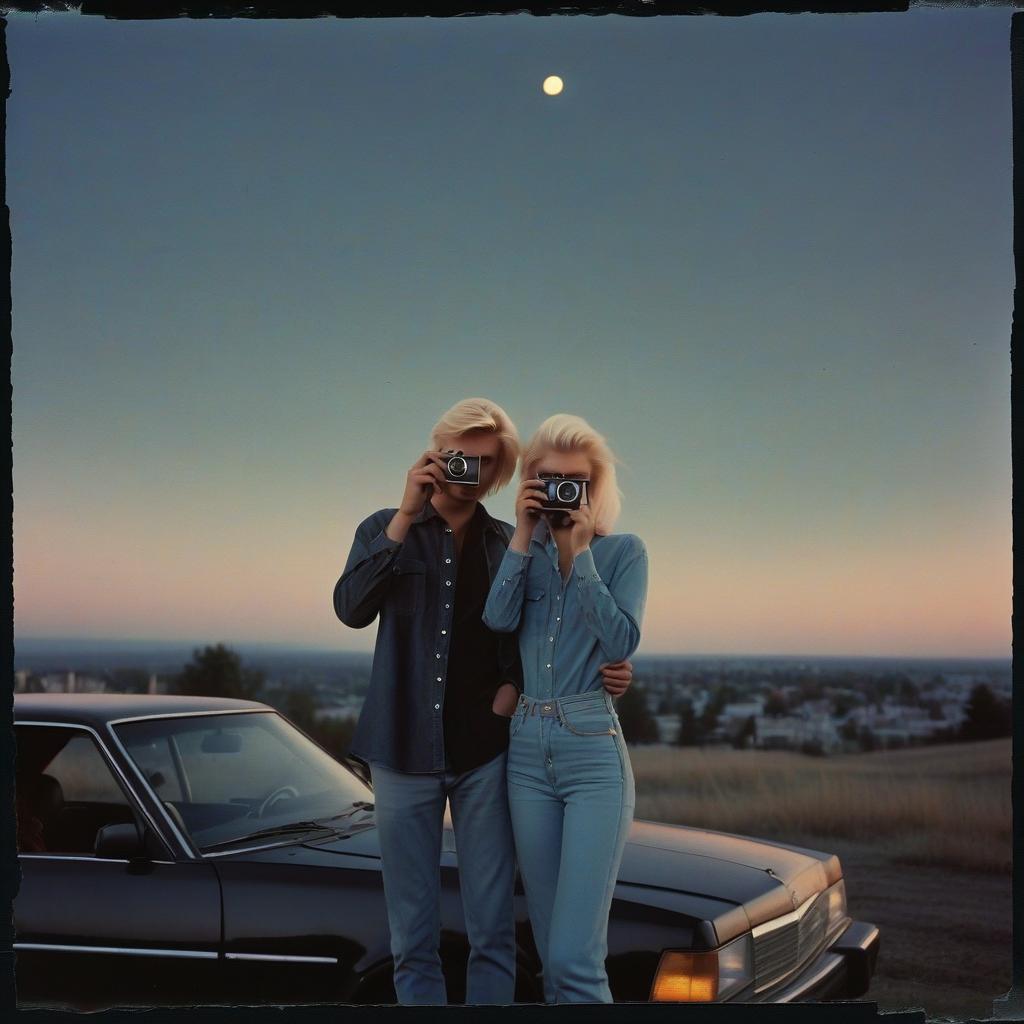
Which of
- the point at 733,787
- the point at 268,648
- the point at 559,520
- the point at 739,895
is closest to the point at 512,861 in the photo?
the point at 739,895

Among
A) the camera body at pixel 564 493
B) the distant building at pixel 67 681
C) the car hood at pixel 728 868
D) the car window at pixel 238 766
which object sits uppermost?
the camera body at pixel 564 493

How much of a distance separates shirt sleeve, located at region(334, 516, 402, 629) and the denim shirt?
284 mm

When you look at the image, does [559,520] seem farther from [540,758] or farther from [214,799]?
[214,799]

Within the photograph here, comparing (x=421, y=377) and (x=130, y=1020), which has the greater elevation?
(x=421, y=377)

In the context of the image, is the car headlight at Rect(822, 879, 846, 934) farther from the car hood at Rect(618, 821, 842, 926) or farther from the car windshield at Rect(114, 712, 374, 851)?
the car windshield at Rect(114, 712, 374, 851)

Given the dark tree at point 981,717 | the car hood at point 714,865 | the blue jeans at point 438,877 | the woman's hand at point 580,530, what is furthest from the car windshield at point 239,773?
the dark tree at point 981,717

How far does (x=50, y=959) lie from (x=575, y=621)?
182 centimetres

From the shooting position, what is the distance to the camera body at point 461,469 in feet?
9.68

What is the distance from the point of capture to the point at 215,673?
1344 cm

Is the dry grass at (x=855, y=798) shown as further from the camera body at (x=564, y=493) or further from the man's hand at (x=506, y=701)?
the camera body at (x=564, y=493)

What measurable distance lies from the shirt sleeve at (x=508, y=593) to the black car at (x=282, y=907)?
0.75 metres

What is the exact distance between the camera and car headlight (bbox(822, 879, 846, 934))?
3.48 m

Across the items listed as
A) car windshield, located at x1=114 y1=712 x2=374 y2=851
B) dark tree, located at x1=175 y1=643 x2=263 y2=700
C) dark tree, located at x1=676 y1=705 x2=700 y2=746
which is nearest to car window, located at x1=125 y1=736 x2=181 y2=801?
car windshield, located at x1=114 y1=712 x2=374 y2=851

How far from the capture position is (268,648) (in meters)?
8.88
